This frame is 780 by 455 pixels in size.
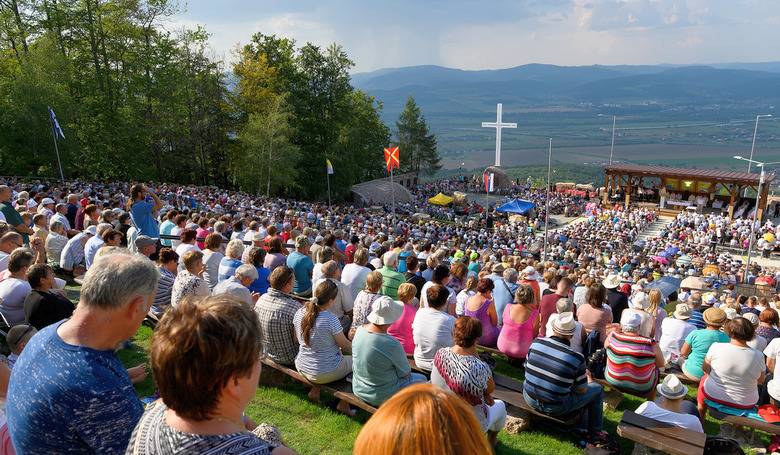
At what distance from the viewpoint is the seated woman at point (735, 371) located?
15.3ft

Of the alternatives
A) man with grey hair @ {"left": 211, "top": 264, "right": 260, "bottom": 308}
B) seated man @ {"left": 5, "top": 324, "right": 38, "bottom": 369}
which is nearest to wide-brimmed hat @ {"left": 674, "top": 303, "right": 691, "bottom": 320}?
man with grey hair @ {"left": 211, "top": 264, "right": 260, "bottom": 308}

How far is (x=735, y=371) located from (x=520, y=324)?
6.58 feet

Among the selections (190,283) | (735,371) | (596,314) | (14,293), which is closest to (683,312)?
(596,314)

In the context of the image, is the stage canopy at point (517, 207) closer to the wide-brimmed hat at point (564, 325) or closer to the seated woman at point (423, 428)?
the wide-brimmed hat at point (564, 325)

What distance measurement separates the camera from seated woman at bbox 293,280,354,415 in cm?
458

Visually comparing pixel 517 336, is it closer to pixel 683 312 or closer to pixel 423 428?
pixel 683 312

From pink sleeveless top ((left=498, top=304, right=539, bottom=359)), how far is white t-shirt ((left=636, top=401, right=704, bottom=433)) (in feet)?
5.34

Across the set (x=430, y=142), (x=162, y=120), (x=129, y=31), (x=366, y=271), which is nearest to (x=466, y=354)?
(x=366, y=271)

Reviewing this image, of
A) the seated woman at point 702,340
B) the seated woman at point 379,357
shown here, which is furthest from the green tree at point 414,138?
the seated woman at point 379,357

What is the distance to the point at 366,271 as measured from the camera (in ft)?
23.1

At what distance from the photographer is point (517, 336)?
19.1 feet

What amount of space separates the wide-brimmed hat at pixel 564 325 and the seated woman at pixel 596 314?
1.61 metres

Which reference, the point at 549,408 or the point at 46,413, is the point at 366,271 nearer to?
the point at 549,408

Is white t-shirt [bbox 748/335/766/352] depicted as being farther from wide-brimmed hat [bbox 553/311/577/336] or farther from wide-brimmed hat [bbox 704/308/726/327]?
wide-brimmed hat [bbox 553/311/577/336]
